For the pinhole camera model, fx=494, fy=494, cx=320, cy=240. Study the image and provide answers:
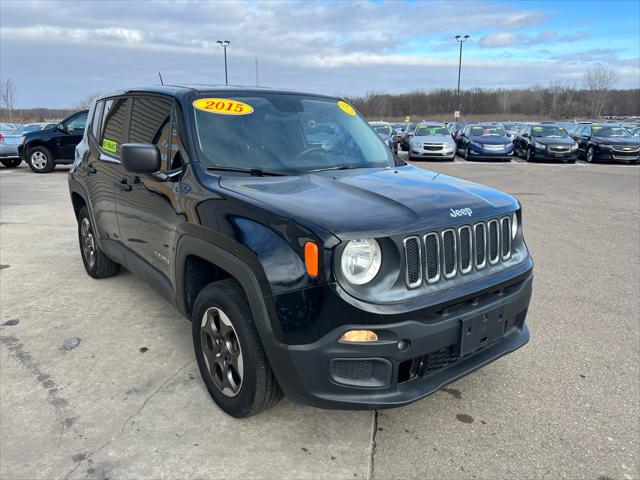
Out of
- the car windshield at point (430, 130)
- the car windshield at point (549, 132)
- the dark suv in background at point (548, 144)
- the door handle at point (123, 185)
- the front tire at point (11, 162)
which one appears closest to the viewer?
the door handle at point (123, 185)

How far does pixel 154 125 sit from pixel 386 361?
2.36 meters

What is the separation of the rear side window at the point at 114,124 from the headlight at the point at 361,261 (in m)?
2.55

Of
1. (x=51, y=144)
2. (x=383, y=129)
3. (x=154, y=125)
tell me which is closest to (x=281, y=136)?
(x=154, y=125)

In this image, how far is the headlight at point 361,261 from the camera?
7.16ft

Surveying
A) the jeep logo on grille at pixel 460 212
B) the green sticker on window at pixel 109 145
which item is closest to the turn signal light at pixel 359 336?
the jeep logo on grille at pixel 460 212

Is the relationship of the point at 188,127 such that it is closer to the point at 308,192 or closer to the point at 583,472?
the point at 308,192

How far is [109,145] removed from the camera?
13.7 feet

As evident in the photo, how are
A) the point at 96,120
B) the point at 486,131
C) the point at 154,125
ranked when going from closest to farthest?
the point at 154,125, the point at 96,120, the point at 486,131

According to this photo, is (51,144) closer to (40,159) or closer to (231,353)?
(40,159)

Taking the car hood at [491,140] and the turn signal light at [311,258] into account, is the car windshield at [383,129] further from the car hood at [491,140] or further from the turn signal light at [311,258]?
the turn signal light at [311,258]

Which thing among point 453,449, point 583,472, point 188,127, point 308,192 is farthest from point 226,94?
point 583,472

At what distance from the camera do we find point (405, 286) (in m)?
2.25

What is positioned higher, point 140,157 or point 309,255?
point 140,157

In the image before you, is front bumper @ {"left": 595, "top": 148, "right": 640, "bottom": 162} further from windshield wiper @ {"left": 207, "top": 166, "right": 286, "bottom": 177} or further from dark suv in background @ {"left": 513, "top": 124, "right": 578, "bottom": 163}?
windshield wiper @ {"left": 207, "top": 166, "right": 286, "bottom": 177}
